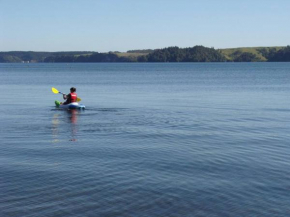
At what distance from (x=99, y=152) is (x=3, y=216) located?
28.4 ft

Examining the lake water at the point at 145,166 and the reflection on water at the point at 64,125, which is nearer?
the lake water at the point at 145,166

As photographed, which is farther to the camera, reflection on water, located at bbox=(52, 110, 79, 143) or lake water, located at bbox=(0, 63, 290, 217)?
reflection on water, located at bbox=(52, 110, 79, 143)

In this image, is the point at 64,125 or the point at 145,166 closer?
the point at 145,166

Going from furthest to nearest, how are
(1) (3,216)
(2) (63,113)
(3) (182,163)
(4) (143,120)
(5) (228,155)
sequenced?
(2) (63,113) < (4) (143,120) < (5) (228,155) < (3) (182,163) < (1) (3,216)

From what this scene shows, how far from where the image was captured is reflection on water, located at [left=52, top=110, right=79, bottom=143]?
26562 millimetres

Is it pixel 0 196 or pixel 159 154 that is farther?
pixel 159 154

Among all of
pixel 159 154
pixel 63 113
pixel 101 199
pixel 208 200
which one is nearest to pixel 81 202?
pixel 101 199

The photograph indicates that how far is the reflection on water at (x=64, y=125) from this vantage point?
1046 inches

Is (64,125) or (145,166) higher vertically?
(145,166)

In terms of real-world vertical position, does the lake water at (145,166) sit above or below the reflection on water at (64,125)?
above

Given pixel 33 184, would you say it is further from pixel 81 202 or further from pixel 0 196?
pixel 81 202

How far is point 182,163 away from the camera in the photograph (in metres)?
19.4

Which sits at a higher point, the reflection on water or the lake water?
the lake water

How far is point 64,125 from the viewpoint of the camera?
3136 centimetres
